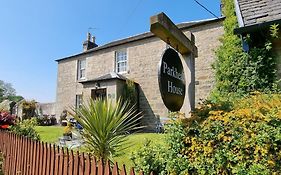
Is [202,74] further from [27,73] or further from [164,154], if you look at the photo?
[27,73]

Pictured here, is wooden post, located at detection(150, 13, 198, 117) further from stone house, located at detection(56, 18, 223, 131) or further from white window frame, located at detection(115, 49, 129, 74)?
white window frame, located at detection(115, 49, 129, 74)

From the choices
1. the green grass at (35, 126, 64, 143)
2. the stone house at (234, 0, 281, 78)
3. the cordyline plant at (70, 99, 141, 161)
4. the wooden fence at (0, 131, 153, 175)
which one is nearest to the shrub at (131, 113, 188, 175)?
the wooden fence at (0, 131, 153, 175)

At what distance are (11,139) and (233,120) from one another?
14.4ft

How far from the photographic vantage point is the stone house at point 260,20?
21.2 feet

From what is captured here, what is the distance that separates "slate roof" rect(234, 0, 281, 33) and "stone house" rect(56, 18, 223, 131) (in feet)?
18.5

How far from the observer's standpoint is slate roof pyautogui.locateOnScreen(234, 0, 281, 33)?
6602 millimetres

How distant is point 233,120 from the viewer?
10.4ft

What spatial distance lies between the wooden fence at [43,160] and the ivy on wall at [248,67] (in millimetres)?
4427

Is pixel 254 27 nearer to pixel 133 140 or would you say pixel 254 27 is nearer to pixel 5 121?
pixel 133 140

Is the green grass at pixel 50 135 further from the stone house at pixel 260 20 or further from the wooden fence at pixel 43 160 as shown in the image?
the stone house at pixel 260 20

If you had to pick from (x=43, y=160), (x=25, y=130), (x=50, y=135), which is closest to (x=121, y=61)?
(x=50, y=135)

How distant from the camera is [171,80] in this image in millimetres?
3654

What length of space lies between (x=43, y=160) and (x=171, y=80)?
7.40 feet

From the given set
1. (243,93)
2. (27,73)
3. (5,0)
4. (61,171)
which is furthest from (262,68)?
(27,73)
